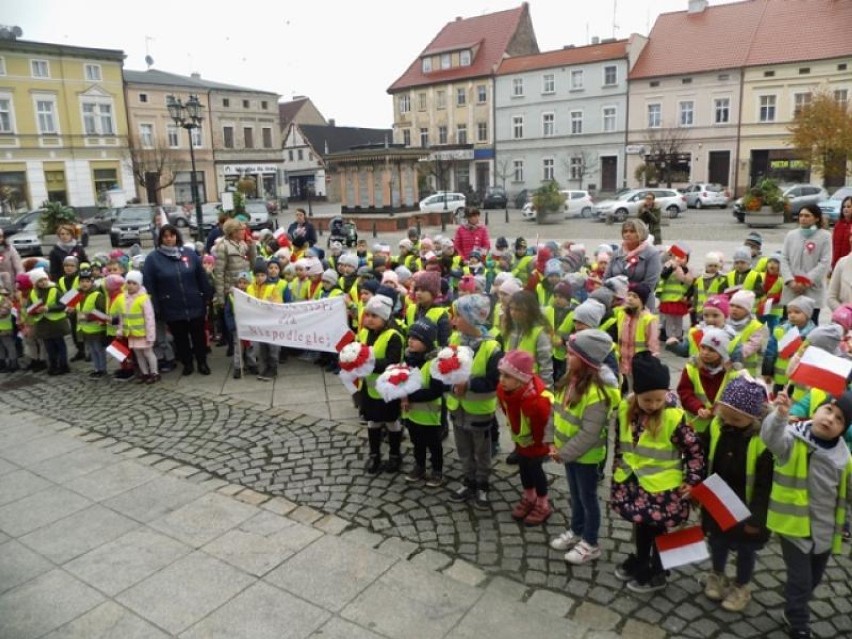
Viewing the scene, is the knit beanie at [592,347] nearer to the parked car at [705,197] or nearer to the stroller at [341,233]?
the stroller at [341,233]

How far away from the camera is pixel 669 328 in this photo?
931 centimetres

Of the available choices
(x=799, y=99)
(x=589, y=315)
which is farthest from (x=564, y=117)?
(x=589, y=315)

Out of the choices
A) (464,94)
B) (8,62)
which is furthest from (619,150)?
(8,62)

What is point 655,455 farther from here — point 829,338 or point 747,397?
point 829,338

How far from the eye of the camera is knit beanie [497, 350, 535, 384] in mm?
4457

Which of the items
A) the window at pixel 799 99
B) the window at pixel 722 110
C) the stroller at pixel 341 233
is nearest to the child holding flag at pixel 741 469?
the stroller at pixel 341 233

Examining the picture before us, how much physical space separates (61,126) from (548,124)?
3526 centimetres

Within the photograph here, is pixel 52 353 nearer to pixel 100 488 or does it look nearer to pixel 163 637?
pixel 100 488

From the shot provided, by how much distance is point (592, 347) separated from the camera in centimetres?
408

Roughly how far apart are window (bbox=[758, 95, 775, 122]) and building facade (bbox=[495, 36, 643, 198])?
8.79 meters

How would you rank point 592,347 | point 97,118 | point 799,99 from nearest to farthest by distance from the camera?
point 592,347 → point 799,99 → point 97,118

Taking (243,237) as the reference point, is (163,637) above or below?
below

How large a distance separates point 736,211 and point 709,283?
64.5 feet

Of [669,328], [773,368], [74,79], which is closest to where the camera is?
[773,368]
